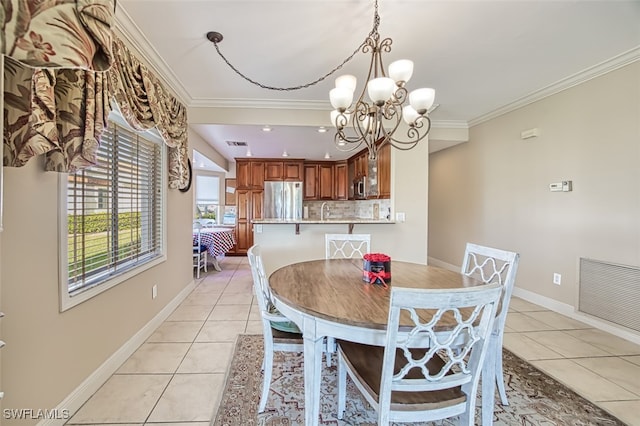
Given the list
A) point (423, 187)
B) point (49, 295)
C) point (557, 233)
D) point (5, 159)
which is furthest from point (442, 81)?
point (49, 295)

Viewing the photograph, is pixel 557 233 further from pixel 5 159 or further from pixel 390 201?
pixel 5 159

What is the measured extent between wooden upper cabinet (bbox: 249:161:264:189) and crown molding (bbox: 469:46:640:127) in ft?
14.1

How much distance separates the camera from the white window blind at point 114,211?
1700 millimetres

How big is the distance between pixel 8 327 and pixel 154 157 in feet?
6.40

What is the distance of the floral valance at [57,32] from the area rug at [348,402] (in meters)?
1.73

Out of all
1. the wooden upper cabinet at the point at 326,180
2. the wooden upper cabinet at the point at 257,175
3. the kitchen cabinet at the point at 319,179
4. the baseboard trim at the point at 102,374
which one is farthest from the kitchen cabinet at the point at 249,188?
the baseboard trim at the point at 102,374

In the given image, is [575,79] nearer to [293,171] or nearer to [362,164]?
[362,164]

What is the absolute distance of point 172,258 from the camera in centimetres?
311

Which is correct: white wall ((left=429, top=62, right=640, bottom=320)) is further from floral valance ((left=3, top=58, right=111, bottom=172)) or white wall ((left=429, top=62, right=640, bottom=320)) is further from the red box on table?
floral valance ((left=3, top=58, right=111, bottom=172))

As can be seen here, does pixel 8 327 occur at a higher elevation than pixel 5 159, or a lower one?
lower

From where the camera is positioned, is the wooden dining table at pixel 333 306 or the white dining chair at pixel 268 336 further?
the white dining chair at pixel 268 336

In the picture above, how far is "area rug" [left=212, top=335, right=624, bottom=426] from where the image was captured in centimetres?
152

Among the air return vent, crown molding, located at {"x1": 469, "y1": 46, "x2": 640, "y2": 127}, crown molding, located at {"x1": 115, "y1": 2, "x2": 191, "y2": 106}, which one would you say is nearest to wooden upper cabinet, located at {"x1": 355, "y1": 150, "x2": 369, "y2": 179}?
crown molding, located at {"x1": 469, "y1": 46, "x2": 640, "y2": 127}

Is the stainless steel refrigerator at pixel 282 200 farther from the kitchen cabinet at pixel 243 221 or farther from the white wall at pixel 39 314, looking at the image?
the white wall at pixel 39 314
